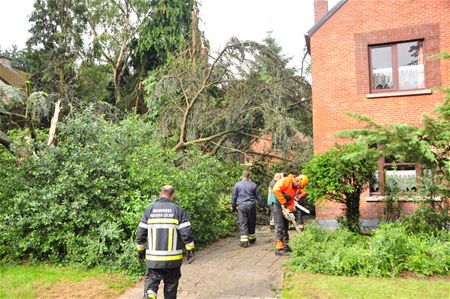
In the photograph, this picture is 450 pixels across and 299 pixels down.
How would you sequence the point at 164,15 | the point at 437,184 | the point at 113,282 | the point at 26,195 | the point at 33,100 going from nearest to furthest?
the point at 113,282 < the point at 26,195 < the point at 437,184 < the point at 33,100 < the point at 164,15

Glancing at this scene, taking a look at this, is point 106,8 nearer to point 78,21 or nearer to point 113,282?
point 78,21

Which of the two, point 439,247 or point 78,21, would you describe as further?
point 78,21

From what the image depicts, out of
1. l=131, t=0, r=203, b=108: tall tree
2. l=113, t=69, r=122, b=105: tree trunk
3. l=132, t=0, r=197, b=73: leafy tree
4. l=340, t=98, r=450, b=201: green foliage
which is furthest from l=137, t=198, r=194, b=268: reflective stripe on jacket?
Result: l=113, t=69, r=122, b=105: tree trunk

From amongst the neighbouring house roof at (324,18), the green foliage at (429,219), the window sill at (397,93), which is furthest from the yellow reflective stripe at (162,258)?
the neighbouring house roof at (324,18)

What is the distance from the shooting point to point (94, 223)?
775cm

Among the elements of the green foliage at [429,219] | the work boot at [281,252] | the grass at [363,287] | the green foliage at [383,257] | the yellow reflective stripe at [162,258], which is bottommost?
the grass at [363,287]

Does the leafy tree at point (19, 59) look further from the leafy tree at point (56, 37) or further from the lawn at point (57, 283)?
the lawn at point (57, 283)

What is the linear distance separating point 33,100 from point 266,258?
764cm

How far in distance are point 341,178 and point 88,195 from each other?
549cm

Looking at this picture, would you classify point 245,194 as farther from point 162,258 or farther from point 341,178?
point 162,258

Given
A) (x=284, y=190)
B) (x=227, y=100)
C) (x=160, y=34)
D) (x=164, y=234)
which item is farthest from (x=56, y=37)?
(x=164, y=234)

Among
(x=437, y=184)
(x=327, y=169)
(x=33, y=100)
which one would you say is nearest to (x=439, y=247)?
(x=437, y=184)

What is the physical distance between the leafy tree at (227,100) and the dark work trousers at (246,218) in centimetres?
326

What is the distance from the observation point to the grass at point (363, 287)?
539cm
